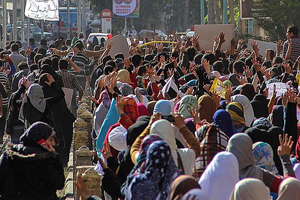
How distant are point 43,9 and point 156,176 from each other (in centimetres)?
2594

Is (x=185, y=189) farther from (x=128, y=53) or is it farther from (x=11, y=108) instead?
(x=128, y=53)

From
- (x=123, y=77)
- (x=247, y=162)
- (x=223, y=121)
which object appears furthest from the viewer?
(x=123, y=77)

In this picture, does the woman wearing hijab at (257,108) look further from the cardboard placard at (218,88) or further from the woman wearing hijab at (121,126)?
the woman wearing hijab at (121,126)

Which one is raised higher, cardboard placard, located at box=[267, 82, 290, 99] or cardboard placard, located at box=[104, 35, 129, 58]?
cardboard placard, located at box=[104, 35, 129, 58]

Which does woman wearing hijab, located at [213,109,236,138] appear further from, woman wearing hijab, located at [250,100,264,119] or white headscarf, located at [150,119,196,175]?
woman wearing hijab, located at [250,100,264,119]

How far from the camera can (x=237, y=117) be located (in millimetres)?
7621

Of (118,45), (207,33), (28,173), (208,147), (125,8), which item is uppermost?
(125,8)

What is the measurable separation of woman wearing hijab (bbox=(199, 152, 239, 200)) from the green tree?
18.9m

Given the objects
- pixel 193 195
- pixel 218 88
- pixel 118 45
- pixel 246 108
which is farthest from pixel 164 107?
pixel 118 45

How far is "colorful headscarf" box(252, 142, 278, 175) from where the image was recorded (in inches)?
229

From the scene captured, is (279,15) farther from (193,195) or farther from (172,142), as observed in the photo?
(193,195)

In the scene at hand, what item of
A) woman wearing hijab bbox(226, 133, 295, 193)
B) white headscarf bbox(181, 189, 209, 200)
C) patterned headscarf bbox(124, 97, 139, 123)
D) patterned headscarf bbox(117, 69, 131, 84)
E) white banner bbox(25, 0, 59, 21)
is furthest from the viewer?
white banner bbox(25, 0, 59, 21)

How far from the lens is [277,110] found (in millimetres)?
8336

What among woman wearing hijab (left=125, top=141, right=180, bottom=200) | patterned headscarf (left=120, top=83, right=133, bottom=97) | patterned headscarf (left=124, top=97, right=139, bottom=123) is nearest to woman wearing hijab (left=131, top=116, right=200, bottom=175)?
woman wearing hijab (left=125, top=141, right=180, bottom=200)
